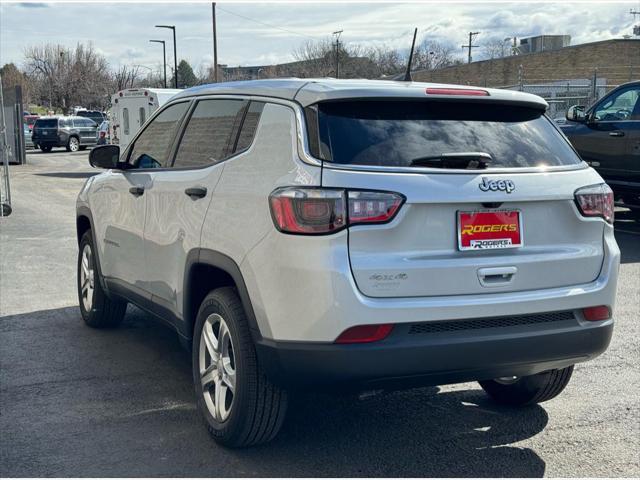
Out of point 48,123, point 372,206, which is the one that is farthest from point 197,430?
point 48,123

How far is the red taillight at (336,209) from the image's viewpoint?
3453 millimetres

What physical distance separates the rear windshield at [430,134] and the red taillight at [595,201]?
17cm

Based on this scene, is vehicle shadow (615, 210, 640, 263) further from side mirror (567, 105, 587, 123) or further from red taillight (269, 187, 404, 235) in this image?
red taillight (269, 187, 404, 235)

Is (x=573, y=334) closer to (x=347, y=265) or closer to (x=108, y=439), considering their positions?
(x=347, y=265)

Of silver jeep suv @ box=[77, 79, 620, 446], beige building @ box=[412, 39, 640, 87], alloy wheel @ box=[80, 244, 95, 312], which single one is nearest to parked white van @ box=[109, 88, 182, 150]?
alloy wheel @ box=[80, 244, 95, 312]

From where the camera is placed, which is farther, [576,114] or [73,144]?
[73,144]

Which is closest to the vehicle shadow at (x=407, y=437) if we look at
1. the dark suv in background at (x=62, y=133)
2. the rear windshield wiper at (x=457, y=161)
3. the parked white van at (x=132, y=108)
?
the rear windshield wiper at (x=457, y=161)

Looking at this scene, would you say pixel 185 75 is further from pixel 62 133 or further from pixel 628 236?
pixel 628 236

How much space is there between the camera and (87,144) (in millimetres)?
41500

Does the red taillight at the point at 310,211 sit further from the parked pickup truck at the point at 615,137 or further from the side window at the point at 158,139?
the parked pickup truck at the point at 615,137

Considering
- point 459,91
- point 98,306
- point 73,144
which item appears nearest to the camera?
point 459,91

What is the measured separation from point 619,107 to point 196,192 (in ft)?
29.9

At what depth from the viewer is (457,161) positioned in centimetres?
370

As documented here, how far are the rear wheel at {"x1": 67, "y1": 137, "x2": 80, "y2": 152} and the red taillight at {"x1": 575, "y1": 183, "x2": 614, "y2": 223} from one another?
3881 centimetres
